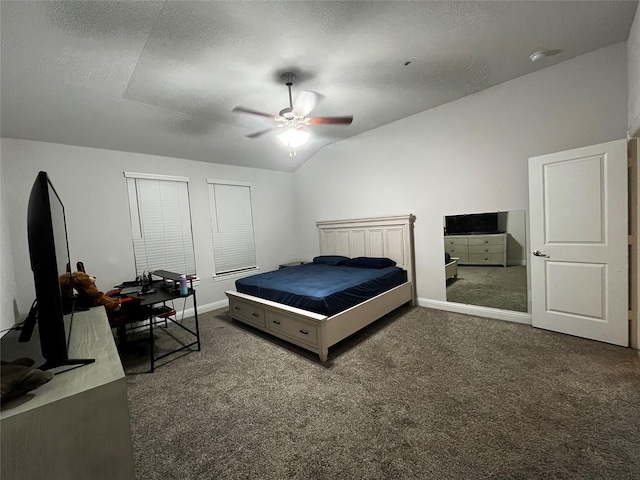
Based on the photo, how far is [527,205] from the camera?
2.98 metres

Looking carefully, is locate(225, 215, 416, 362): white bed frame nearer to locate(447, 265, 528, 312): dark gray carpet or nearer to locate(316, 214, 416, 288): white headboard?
locate(316, 214, 416, 288): white headboard

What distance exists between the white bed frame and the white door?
4.90 ft

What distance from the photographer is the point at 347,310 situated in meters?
2.78

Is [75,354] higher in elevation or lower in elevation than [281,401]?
higher

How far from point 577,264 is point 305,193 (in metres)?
4.24

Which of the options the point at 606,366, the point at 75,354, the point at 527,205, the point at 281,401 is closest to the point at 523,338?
the point at 606,366

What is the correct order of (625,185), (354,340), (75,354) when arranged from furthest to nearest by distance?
1. (354,340)
2. (625,185)
3. (75,354)

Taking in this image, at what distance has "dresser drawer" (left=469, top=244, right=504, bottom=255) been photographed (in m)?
3.24

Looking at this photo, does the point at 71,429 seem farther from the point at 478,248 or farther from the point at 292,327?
the point at 478,248

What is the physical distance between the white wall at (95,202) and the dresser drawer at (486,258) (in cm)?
379

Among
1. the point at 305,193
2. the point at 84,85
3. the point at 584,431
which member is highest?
the point at 84,85

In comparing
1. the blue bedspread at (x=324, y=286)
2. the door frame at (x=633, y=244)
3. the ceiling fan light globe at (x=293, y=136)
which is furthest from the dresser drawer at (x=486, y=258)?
the ceiling fan light globe at (x=293, y=136)

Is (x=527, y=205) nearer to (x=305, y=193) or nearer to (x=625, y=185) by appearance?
(x=625, y=185)

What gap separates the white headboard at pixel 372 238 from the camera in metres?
3.91
